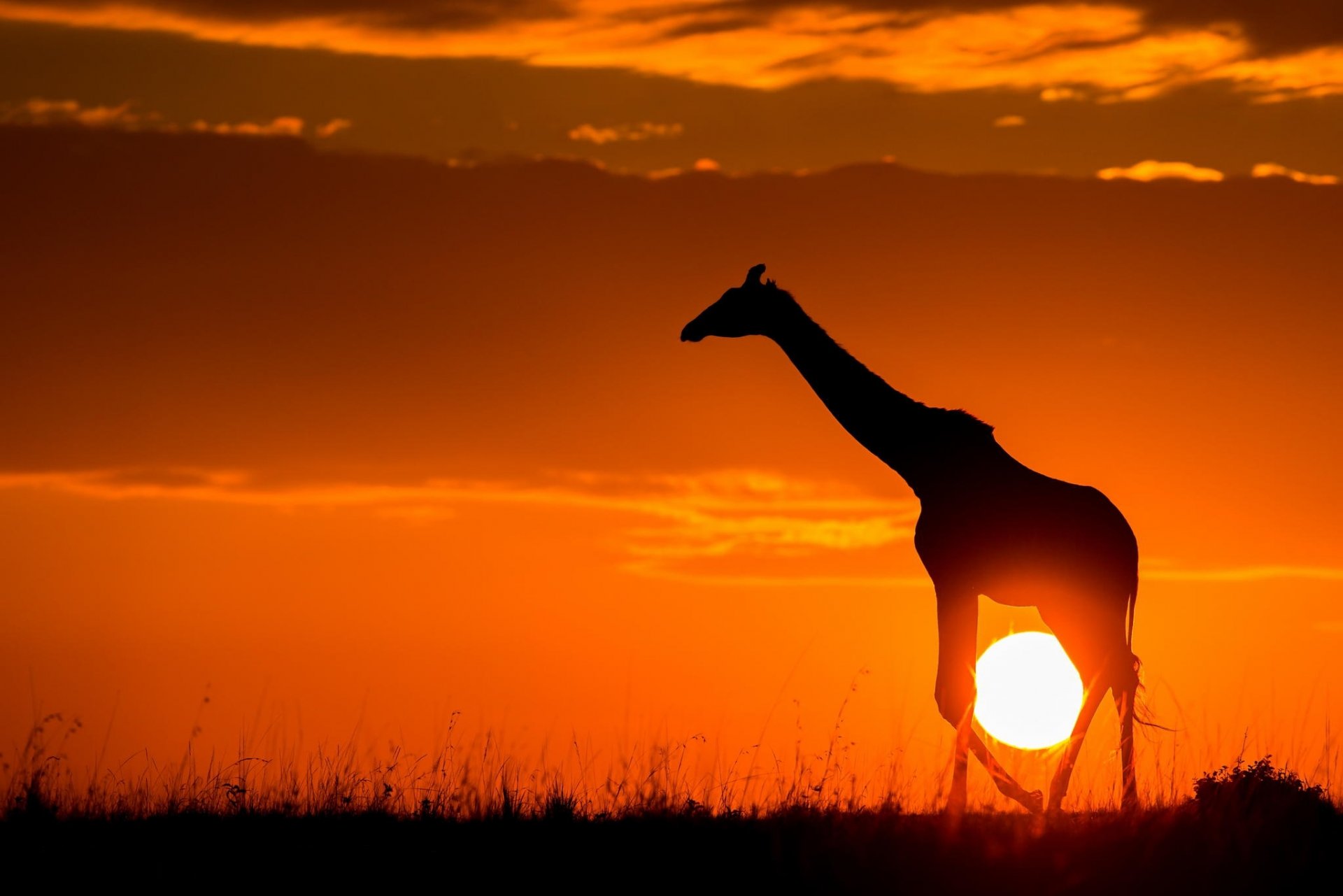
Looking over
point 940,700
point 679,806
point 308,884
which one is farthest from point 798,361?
point 308,884

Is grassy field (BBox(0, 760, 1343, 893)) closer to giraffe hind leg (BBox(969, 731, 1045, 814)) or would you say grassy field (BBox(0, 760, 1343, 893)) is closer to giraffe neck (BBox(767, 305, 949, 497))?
giraffe hind leg (BBox(969, 731, 1045, 814))

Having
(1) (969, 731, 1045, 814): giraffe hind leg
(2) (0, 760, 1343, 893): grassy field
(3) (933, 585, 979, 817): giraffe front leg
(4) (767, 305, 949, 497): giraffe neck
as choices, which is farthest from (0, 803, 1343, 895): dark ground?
(4) (767, 305, 949, 497): giraffe neck

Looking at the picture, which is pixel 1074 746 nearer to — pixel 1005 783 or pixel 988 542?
pixel 1005 783

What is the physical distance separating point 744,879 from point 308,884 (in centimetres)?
294

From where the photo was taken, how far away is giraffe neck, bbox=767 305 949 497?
51.1 feet

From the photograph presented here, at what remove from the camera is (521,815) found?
43.9 ft

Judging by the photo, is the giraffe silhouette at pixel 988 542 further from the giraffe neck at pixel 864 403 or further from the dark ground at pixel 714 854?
the dark ground at pixel 714 854

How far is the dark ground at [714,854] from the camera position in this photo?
11.3 m

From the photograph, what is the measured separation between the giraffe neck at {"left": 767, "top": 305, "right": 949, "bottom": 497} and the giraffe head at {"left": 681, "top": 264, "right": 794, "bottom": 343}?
149 millimetres

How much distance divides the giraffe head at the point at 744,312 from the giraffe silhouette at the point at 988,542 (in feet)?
0.73

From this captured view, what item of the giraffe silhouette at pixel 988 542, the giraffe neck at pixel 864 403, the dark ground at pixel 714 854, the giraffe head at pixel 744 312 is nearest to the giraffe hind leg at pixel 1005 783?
the giraffe silhouette at pixel 988 542

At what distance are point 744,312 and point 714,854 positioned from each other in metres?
6.16

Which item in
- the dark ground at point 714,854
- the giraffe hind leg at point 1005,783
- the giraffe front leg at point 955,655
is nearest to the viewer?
the dark ground at point 714,854

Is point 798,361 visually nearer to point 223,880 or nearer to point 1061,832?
point 1061,832
